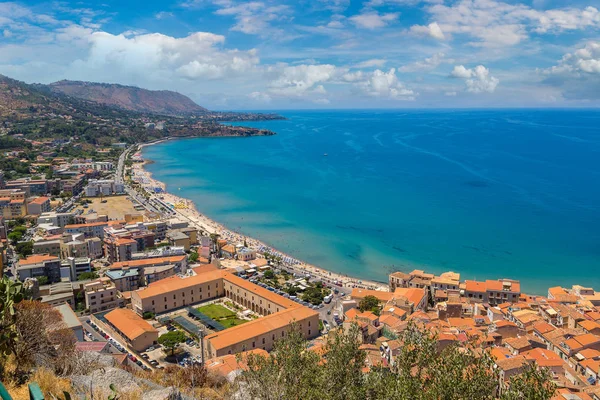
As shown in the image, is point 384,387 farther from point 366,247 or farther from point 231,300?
point 366,247

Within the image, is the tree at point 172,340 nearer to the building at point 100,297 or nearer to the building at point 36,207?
the building at point 100,297

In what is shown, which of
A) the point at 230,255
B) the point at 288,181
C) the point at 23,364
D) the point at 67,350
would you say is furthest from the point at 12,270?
the point at 288,181

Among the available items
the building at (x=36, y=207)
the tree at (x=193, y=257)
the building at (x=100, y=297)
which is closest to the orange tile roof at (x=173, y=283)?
the building at (x=100, y=297)

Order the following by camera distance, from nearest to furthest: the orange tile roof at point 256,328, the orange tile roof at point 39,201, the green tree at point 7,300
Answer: the green tree at point 7,300 → the orange tile roof at point 256,328 → the orange tile roof at point 39,201

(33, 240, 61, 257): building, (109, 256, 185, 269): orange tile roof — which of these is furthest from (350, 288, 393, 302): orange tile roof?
(33, 240, 61, 257): building

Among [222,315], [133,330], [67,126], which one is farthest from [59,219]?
[67,126]

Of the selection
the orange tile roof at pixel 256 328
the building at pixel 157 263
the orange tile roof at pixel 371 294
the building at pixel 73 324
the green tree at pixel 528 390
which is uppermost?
the green tree at pixel 528 390
